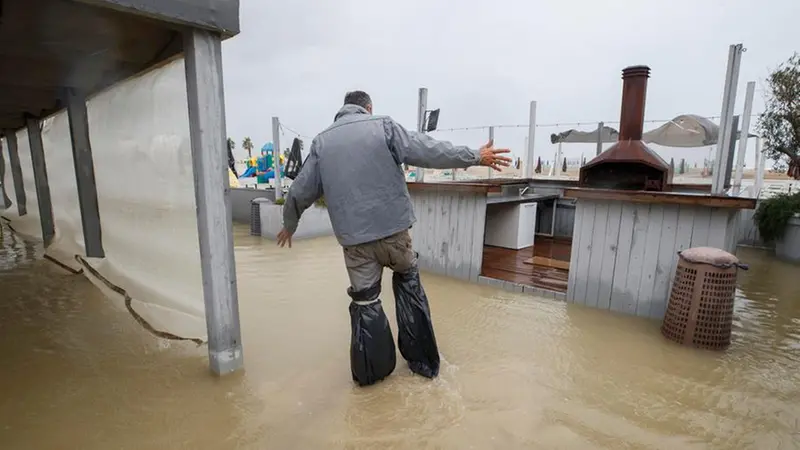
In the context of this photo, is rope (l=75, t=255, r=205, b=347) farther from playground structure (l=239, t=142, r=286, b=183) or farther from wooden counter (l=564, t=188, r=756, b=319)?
playground structure (l=239, t=142, r=286, b=183)

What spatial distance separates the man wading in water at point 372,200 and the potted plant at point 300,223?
17.7 ft

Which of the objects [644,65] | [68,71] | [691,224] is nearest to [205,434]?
[68,71]

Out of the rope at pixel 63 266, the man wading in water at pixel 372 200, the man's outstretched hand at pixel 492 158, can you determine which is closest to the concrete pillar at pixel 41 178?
the rope at pixel 63 266

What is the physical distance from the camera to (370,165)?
7.29 ft

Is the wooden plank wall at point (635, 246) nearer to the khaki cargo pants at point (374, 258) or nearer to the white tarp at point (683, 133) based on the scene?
the khaki cargo pants at point (374, 258)

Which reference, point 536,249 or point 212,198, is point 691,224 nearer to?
point 536,249

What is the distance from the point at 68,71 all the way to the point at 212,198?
244cm

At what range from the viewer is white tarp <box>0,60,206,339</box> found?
2.64 metres

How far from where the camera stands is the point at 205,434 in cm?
196

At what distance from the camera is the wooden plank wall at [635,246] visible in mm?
3420

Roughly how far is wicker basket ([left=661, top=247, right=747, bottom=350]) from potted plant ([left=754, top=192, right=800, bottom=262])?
4.85 m

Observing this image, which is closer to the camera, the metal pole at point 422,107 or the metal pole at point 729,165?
the metal pole at point 729,165

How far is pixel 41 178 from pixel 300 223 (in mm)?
3890

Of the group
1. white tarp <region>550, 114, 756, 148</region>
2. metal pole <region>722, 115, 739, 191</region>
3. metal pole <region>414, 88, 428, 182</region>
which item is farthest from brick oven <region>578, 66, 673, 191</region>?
metal pole <region>414, 88, 428, 182</region>
